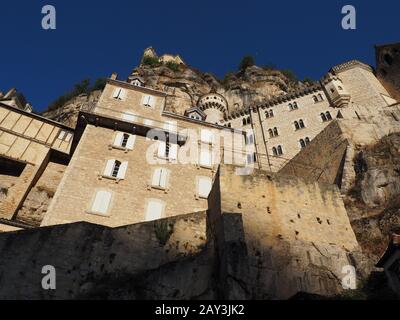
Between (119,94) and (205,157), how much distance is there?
8.73m

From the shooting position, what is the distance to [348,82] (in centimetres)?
3869

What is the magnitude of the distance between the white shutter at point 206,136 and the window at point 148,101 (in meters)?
4.62

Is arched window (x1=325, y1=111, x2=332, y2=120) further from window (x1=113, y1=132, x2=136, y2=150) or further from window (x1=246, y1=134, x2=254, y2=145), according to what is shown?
window (x1=113, y1=132, x2=136, y2=150)

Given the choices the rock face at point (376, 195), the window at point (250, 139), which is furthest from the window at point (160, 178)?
the window at point (250, 139)

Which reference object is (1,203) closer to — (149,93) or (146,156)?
(146,156)

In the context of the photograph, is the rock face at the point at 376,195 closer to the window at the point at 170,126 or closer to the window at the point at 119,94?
the window at the point at 170,126

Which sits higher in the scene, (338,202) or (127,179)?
(127,179)

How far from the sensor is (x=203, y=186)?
2036cm

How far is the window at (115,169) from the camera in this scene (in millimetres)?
18938

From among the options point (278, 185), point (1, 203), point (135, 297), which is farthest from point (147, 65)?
point (135, 297)

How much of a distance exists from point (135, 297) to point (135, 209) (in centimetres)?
700

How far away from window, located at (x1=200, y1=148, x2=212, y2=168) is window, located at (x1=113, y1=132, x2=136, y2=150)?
4.98 meters

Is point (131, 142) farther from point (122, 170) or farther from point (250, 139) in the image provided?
point (250, 139)

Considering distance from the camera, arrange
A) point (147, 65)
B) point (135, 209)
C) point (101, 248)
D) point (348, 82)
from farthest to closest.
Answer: point (147, 65)
point (348, 82)
point (135, 209)
point (101, 248)
